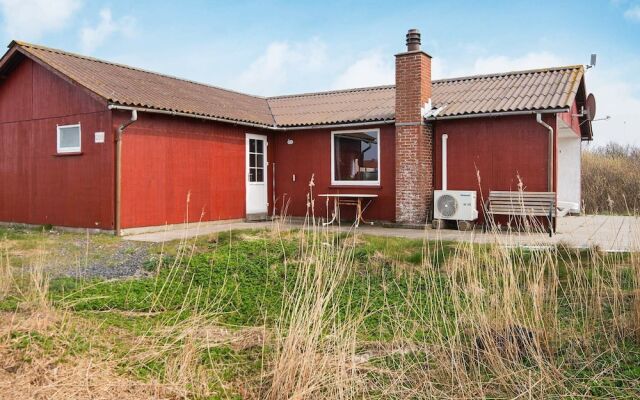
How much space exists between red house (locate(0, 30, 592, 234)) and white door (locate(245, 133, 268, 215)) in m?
0.04

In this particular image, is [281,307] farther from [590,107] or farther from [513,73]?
[590,107]

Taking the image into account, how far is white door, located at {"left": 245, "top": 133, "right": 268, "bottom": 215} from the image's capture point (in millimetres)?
14609

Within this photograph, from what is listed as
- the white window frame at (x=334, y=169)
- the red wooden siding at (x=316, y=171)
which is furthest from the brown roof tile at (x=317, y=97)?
the red wooden siding at (x=316, y=171)

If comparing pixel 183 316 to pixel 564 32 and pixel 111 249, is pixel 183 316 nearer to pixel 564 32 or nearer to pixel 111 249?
pixel 111 249

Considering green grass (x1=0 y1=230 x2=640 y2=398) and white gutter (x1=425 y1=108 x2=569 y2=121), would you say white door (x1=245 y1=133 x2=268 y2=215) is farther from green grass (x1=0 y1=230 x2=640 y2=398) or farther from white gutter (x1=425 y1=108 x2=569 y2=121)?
green grass (x1=0 y1=230 x2=640 y2=398)

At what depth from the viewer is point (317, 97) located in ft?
55.0

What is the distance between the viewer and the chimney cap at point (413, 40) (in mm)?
12711

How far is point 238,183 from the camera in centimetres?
1421

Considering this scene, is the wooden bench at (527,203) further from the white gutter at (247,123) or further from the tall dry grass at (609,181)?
the tall dry grass at (609,181)

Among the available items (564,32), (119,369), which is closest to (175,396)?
(119,369)

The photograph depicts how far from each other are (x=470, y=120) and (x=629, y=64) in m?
3.93

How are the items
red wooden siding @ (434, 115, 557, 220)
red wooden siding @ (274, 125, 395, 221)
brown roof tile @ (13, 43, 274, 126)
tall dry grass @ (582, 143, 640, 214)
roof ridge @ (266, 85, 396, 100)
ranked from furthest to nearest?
tall dry grass @ (582, 143, 640, 214) → roof ridge @ (266, 85, 396, 100) → red wooden siding @ (274, 125, 395, 221) → red wooden siding @ (434, 115, 557, 220) → brown roof tile @ (13, 43, 274, 126)

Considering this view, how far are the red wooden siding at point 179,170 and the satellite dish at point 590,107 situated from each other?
9546 mm

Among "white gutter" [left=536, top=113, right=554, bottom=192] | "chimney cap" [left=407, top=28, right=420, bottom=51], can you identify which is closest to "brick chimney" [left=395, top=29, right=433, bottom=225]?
"chimney cap" [left=407, top=28, right=420, bottom=51]
